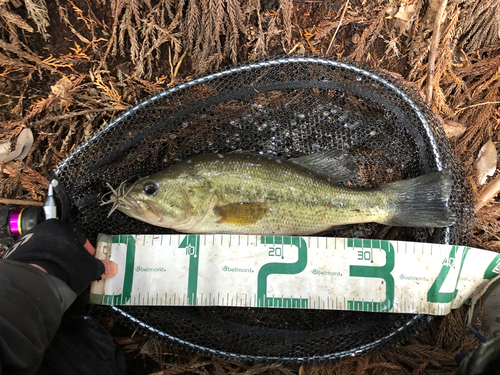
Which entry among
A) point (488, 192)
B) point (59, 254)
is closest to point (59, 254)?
point (59, 254)

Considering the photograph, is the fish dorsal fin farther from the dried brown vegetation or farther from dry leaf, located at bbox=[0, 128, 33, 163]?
dry leaf, located at bbox=[0, 128, 33, 163]

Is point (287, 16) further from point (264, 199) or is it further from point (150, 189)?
point (150, 189)

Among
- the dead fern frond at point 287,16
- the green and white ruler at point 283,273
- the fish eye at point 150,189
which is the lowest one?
the green and white ruler at point 283,273

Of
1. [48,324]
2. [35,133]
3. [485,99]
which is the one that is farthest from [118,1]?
[485,99]

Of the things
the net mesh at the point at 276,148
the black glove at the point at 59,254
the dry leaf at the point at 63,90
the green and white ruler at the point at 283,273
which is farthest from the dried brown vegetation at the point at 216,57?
the black glove at the point at 59,254

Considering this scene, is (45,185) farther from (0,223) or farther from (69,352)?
(69,352)

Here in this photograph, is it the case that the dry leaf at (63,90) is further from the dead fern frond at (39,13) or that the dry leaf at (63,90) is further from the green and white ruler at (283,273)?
the green and white ruler at (283,273)
